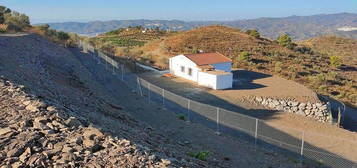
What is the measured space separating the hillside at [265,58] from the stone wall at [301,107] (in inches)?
350

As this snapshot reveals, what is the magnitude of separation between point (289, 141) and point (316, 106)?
8.74 m

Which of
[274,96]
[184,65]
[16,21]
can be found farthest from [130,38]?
[274,96]

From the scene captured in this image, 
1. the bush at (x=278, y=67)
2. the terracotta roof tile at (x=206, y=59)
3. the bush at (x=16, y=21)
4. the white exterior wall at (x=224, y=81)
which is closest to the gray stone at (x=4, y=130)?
the white exterior wall at (x=224, y=81)

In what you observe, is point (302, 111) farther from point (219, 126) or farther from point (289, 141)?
point (219, 126)

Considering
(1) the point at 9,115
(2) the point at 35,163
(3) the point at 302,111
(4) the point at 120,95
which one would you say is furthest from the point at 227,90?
(2) the point at 35,163

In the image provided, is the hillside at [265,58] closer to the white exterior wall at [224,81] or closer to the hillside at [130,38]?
the hillside at [130,38]

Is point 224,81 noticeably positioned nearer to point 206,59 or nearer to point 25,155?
point 206,59

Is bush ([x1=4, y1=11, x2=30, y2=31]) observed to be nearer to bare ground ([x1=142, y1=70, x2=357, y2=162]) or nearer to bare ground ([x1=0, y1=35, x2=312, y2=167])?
bare ground ([x1=142, y1=70, x2=357, y2=162])

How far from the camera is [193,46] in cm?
5112

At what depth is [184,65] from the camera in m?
31.3

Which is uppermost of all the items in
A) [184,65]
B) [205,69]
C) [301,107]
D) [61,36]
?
[61,36]

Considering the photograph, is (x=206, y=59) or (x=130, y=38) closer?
(x=206, y=59)

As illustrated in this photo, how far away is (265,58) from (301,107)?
22309 mm

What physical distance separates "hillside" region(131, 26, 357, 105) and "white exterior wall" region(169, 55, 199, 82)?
8.00 meters
